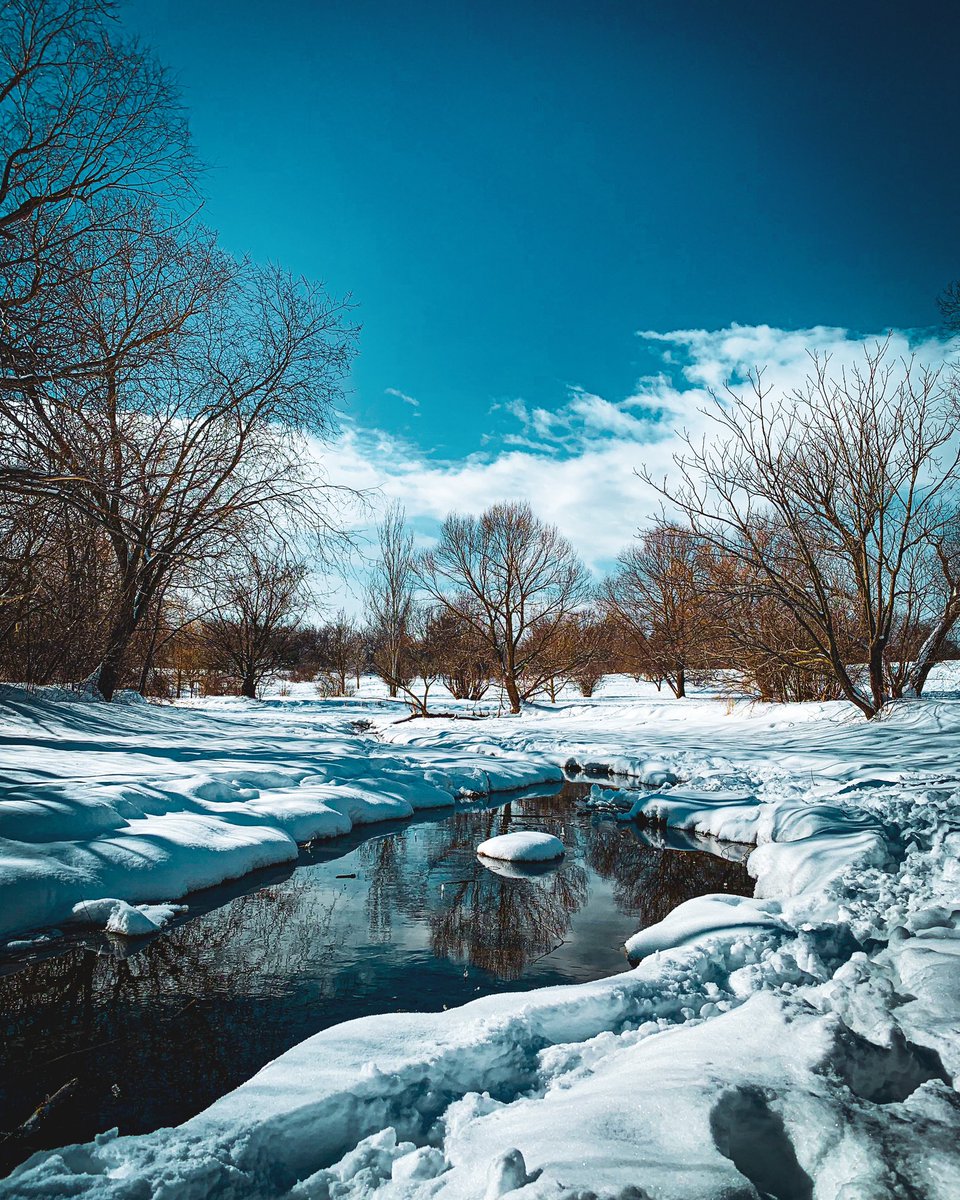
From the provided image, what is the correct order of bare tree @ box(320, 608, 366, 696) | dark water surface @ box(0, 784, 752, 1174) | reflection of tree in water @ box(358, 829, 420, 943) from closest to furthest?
dark water surface @ box(0, 784, 752, 1174) → reflection of tree in water @ box(358, 829, 420, 943) → bare tree @ box(320, 608, 366, 696)

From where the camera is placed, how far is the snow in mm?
5727

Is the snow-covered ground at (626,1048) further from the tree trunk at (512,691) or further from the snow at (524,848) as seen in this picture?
the tree trunk at (512,691)

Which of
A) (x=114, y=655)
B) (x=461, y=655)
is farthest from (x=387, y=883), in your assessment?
(x=461, y=655)

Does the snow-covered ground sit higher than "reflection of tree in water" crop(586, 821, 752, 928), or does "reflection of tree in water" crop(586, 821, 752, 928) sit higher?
the snow-covered ground

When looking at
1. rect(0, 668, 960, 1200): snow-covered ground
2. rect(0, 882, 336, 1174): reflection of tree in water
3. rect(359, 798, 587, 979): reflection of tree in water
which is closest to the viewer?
rect(0, 668, 960, 1200): snow-covered ground

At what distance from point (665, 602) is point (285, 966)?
16894mm

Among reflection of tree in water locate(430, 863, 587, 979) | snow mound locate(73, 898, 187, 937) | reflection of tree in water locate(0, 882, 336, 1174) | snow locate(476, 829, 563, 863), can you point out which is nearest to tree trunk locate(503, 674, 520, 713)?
snow locate(476, 829, 563, 863)

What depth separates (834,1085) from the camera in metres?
1.91

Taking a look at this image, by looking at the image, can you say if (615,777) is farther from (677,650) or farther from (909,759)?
(909,759)

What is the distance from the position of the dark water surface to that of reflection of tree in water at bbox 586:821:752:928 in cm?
3

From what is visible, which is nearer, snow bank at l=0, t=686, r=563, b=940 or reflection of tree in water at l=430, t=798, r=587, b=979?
reflection of tree in water at l=430, t=798, r=587, b=979

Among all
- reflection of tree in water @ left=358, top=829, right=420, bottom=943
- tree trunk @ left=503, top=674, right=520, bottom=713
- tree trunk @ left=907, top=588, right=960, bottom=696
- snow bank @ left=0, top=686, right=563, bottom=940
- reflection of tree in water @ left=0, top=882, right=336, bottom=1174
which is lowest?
reflection of tree in water @ left=358, top=829, right=420, bottom=943

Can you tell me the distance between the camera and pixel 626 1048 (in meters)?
2.41

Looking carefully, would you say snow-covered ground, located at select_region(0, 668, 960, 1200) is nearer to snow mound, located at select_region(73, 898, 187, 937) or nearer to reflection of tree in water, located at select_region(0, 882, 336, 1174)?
snow mound, located at select_region(73, 898, 187, 937)
